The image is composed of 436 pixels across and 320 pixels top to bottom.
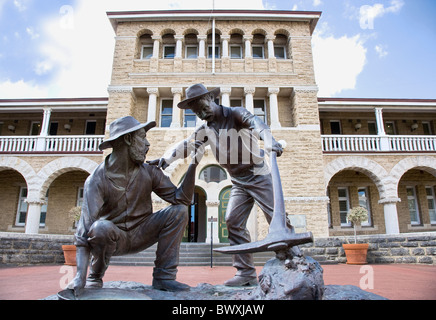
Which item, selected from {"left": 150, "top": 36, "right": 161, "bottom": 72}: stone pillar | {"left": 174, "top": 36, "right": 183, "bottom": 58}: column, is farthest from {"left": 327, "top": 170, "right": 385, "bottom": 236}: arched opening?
{"left": 150, "top": 36, "right": 161, "bottom": 72}: stone pillar

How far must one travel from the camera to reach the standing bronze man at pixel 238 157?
2994 mm

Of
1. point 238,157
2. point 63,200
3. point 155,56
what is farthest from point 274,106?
point 63,200

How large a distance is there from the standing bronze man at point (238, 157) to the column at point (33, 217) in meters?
13.5

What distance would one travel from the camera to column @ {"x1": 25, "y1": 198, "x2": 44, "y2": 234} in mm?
13531

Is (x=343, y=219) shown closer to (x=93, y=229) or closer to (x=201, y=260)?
(x=201, y=260)

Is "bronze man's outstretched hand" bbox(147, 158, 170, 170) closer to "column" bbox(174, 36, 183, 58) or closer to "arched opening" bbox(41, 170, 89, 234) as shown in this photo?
"column" bbox(174, 36, 183, 58)

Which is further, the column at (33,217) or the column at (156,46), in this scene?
the column at (156,46)

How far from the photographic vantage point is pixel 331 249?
10648 millimetres

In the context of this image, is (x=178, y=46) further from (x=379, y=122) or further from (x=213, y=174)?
(x=379, y=122)

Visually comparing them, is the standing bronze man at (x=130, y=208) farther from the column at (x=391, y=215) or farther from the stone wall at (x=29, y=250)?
the column at (x=391, y=215)

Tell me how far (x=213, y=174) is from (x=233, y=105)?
3772mm

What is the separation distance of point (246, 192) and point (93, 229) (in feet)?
5.24

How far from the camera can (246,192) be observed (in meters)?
3.19

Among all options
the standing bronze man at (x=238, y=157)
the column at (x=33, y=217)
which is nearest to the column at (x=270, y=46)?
the standing bronze man at (x=238, y=157)
